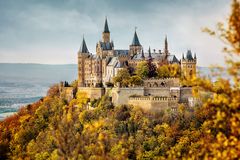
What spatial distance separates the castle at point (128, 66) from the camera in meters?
48.0

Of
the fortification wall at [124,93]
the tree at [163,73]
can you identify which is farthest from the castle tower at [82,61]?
the fortification wall at [124,93]

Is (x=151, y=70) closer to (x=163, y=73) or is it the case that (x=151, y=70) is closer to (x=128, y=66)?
(x=163, y=73)

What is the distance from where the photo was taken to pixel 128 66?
60.4m

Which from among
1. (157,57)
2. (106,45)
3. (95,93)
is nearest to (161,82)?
(95,93)

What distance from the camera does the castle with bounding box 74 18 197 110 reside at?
158ft

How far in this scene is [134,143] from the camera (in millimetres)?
42344

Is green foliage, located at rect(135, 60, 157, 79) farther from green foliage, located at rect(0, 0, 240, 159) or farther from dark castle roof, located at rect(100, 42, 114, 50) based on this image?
dark castle roof, located at rect(100, 42, 114, 50)

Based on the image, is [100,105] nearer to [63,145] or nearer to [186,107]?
[186,107]

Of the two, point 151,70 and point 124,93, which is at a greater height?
point 151,70

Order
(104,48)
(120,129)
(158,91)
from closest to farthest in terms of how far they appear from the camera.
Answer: (120,129) < (158,91) < (104,48)

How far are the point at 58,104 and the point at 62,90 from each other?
161 inches

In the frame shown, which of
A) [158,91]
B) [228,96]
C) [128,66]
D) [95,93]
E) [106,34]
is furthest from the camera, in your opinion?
[106,34]

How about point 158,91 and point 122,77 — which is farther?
point 122,77

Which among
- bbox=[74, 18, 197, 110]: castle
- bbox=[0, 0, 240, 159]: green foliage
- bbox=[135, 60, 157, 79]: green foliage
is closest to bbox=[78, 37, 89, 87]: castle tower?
bbox=[74, 18, 197, 110]: castle
